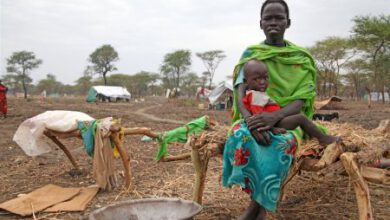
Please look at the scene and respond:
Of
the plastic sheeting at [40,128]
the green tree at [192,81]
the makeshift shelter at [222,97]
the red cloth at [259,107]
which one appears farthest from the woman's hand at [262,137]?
the green tree at [192,81]

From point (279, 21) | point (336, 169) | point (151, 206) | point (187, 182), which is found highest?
point (279, 21)

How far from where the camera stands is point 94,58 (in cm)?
5303

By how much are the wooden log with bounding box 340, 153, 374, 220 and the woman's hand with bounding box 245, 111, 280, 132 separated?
488 mm

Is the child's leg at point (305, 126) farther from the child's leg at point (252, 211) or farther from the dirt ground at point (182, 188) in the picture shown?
the child's leg at point (252, 211)

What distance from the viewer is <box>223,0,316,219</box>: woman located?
2.26 m

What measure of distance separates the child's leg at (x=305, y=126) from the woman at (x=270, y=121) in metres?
0.05

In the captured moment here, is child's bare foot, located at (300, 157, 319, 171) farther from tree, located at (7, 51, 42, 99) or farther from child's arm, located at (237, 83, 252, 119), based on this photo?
tree, located at (7, 51, 42, 99)

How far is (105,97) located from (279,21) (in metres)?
37.8

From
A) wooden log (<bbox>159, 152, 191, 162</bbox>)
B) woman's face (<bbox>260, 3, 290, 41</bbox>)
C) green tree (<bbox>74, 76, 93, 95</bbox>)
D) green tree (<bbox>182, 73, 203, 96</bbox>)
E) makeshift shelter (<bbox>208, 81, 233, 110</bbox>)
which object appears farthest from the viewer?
green tree (<bbox>74, 76, 93, 95</bbox>)

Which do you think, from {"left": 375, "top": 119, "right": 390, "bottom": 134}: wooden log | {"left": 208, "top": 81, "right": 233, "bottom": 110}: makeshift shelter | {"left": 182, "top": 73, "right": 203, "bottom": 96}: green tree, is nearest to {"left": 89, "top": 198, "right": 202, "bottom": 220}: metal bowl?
{"left": 375, "top": 119, "right": 390, "bottom": 134}: wooden log

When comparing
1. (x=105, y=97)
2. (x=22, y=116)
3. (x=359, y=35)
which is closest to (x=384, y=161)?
(x=22, y=116)

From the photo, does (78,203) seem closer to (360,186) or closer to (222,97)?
(360,186)

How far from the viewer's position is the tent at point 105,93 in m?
37.8

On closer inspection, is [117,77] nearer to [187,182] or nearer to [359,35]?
[359,35]
